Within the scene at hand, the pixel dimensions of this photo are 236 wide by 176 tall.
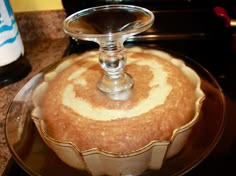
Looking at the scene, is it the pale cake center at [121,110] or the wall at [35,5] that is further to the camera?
the wall at [35,5]

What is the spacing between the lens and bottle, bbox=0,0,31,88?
619mm

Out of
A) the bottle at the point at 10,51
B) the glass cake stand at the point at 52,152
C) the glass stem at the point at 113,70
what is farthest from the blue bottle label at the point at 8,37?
the glass stem at the point at 113,70

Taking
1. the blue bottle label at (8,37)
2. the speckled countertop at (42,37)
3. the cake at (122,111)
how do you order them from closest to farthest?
the cake at (122,111) → the blue bottle label at (8,37) → the speckled countertop at (42,37)

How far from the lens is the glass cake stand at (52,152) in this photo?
420 mm

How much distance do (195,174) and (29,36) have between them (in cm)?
61

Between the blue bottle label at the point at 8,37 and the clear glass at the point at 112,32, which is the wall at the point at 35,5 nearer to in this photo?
the blue bottle label at the point at 8,37

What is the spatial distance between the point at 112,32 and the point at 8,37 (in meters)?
0.29

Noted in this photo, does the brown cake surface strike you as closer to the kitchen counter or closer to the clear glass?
the clear glass

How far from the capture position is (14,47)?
2.16ft

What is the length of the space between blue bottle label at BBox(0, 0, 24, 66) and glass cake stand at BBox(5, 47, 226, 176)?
15 centimetres

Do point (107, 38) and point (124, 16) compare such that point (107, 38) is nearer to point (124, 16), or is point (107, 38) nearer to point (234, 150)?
point (124, 16)

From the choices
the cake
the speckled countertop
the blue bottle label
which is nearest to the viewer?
the cake

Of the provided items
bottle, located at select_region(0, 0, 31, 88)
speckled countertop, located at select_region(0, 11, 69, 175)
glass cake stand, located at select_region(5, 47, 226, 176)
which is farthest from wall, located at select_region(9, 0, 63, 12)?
glass cake stand, located at select_region(5, 47, 226, 176)

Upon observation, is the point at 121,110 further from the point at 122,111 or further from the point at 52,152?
the point at 52,152
